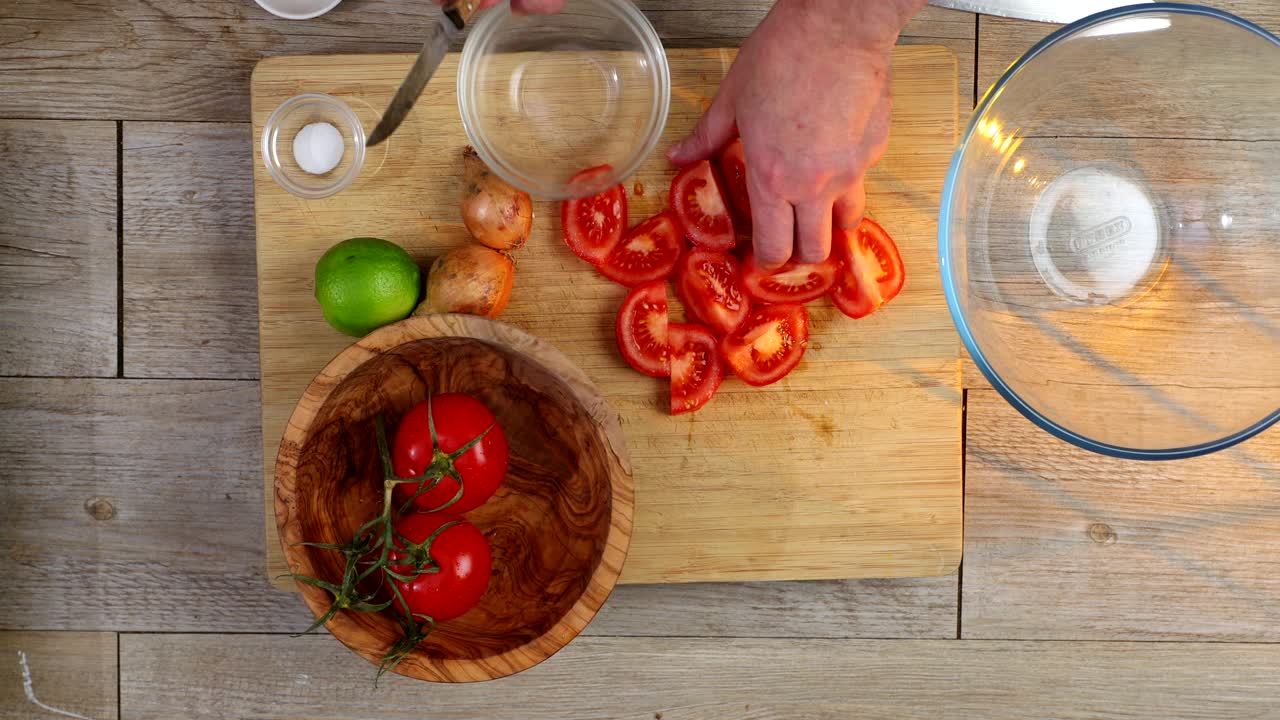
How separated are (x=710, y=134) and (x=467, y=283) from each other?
32cm

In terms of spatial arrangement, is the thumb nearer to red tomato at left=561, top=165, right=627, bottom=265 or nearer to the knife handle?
red tomato at left=561, top=165, right=627, bottom=265

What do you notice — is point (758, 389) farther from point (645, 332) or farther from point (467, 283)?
point (467, 283)

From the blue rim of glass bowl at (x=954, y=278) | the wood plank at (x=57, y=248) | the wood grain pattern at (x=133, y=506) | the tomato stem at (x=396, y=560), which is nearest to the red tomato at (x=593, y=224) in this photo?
the tomato stem at (x=396, y=560)

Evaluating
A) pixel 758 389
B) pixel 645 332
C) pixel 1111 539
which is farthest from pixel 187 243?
pixel 1111 539

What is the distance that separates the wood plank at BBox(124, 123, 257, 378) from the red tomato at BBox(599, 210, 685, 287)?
0.48 meters

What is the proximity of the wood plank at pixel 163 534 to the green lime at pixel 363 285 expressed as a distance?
300 millimetres

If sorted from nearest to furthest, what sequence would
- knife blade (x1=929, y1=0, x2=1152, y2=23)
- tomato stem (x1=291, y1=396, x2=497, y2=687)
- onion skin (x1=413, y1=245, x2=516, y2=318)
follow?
tomato stem (x1=291, y1=396, x2=497, y2=687), onion skin (x1=413, y1=245, x2=516, y2=318), knife blade (x1=929, y1=0, x2=1152, y2=23)

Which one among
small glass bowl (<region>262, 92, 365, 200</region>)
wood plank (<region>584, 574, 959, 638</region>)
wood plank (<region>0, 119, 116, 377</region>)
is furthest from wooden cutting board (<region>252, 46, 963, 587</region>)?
wood plank (<region>0, 119, 116, 377</region>)

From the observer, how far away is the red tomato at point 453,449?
88 centimetres

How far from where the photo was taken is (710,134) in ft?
3.26

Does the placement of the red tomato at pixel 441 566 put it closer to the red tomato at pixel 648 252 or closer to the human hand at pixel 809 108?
the red tomato at pixel 648 252

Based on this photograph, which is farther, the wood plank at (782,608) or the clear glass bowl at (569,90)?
the wood plank at (782,608)

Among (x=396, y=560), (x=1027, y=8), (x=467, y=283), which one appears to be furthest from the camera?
(x=1027, y=8)

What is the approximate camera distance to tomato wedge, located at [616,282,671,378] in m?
1.00
